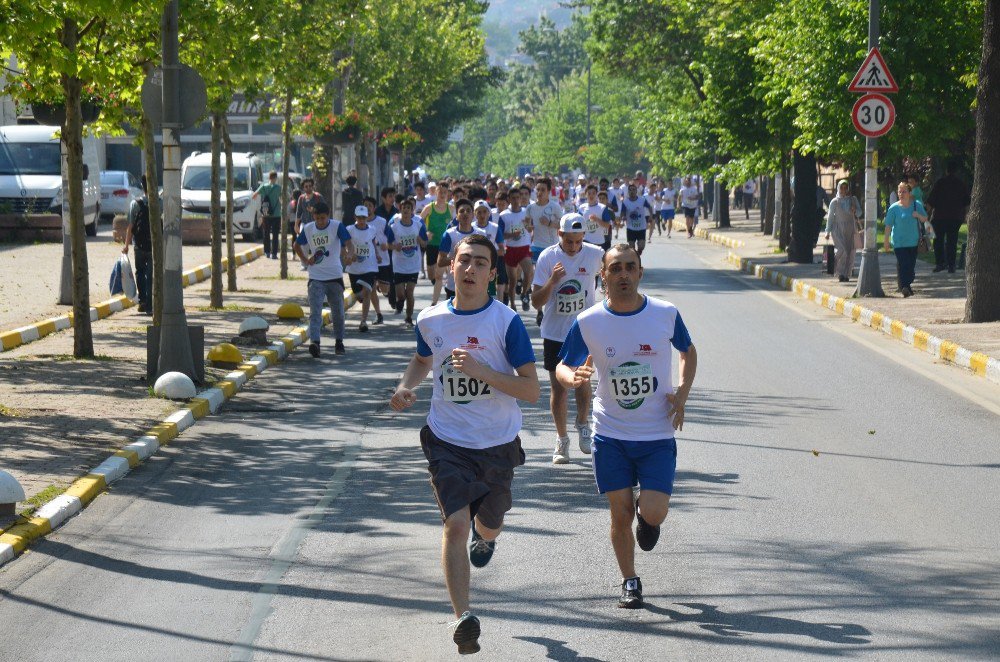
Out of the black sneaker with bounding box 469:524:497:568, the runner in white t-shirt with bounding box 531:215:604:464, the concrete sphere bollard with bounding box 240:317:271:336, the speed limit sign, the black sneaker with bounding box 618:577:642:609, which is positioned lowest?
the black sneaker with bounding box 618:577:642:609

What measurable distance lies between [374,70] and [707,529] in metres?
34.2

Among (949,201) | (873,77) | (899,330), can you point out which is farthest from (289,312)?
(949,201)

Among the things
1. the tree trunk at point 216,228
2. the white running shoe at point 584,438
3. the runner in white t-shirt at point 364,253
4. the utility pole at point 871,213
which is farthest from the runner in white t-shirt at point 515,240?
the white running shoe at point 584,438

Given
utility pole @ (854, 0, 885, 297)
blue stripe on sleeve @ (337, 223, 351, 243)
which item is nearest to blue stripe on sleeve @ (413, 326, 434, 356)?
blue stripe on sleeve @ (337, 223, 351, 243)

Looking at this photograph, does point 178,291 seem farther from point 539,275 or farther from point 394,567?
point 394,567

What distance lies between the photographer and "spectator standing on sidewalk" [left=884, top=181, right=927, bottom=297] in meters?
22.9

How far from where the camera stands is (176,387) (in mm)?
13539

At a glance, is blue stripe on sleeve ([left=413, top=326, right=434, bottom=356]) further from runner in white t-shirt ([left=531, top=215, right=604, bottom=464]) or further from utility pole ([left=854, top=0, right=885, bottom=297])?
utility pole ([left=854, top=0, right=885, bottom=297])

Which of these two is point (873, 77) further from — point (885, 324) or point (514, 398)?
point (514, 398)

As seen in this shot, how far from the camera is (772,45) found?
2691 cm

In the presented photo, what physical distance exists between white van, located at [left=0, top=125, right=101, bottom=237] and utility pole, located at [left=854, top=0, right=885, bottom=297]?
19497 mm

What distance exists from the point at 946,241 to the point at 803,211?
5.22 metres

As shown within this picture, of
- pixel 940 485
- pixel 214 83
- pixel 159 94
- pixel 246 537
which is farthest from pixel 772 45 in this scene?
pixel 246 537

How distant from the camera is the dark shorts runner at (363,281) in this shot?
20344 millimetres
